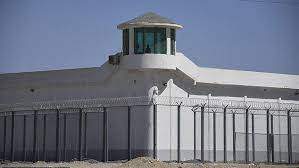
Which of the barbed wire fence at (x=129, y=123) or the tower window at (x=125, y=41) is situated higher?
the tower window at (x=125, y=41)

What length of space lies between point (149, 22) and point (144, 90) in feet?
11.7

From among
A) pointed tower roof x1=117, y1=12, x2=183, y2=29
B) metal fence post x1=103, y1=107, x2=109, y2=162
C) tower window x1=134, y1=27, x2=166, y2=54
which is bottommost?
metal fence post x1=103, y1=107, x2=109, y2=162

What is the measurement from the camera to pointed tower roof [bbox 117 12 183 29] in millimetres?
41406

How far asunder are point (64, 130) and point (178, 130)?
6410 millimetres

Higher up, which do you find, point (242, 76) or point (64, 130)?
point (242, 76)

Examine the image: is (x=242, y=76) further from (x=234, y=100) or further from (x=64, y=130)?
(x=64, y=130)

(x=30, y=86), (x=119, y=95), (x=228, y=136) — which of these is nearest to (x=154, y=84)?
(x=119, y=95)

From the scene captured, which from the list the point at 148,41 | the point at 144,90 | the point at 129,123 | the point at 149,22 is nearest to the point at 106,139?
the point at 129,123

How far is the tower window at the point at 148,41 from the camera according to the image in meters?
41.8

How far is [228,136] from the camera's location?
4225 centimetres

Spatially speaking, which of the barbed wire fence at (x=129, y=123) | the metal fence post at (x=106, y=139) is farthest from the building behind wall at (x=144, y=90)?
the metal fence post at (x=106, y=139)

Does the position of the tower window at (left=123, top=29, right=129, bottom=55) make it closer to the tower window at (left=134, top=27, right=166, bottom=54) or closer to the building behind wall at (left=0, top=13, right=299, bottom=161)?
the building behind wall at (left=0, top=13, right=299, bottom=161)

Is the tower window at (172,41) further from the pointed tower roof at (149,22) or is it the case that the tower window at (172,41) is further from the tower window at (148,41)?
the tower window at (148,41)

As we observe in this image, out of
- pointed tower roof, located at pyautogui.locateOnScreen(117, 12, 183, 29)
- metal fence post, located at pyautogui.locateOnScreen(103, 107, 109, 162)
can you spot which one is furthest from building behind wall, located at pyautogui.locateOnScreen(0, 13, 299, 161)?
metal fence post, located at pyautogui.locateOnScreen(103, 107, 109, 162)
